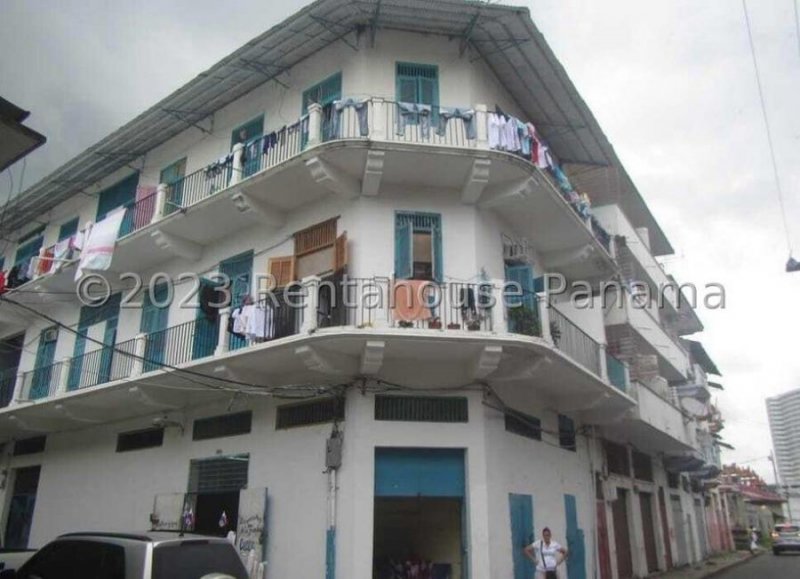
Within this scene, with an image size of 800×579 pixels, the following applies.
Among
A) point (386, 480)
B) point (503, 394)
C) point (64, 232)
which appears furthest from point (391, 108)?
point (64, 232)

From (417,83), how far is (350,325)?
5.50 meters

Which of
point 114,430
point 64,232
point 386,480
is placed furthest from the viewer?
point 64,232

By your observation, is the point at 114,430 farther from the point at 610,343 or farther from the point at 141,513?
the point at 610,343

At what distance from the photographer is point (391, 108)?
39.6 feet

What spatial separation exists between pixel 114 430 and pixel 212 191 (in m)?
6.37

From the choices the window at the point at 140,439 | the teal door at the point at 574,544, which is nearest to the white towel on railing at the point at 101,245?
the window at the point at 140,439

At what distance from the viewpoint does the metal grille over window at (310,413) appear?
1092 centimetres

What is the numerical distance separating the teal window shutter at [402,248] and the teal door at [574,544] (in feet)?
20.1

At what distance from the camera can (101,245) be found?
14961 mm

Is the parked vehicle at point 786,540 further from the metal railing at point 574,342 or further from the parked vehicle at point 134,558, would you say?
the parked vehicle at point 134,558

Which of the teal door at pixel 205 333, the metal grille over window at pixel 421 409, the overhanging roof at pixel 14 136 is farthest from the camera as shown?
the teal door at pixel 205 333

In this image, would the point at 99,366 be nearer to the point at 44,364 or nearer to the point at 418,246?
the point at 44,364

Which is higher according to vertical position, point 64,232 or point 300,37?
point 300,37

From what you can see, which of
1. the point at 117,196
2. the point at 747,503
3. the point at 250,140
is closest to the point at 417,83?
the point at 250,140
